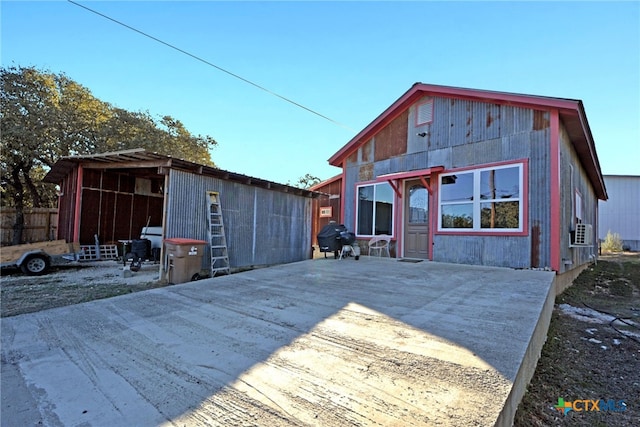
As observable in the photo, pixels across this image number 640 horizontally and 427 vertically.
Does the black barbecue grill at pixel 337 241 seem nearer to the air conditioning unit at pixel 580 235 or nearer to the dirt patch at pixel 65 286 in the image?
the dirt patch at pixel 65 286

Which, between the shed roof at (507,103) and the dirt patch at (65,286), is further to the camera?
the shed roof at (507,103)

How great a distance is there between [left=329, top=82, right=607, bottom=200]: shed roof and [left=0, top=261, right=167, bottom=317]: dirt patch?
662 cm

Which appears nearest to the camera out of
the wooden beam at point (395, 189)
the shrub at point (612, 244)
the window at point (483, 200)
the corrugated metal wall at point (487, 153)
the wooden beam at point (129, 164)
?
the corrugated metal wall at point (487, 153)

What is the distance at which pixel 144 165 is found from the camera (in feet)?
25.8

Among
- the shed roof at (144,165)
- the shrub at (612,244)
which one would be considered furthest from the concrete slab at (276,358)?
the shrub at (612,244)

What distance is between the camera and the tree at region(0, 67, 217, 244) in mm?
12320

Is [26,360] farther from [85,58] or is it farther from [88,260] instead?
[85,58]

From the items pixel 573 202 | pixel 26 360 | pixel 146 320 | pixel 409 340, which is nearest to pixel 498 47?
pixel 573 202

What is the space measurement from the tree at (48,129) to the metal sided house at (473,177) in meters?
11.7

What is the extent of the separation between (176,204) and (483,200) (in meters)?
7.04

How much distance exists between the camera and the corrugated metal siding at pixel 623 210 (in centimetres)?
2192

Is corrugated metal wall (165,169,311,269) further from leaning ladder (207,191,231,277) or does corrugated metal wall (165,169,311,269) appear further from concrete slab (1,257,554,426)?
concrete slab (1,257,554,426)

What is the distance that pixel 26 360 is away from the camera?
2.63m

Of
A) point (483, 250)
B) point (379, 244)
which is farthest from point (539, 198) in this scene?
point (379, 244)
